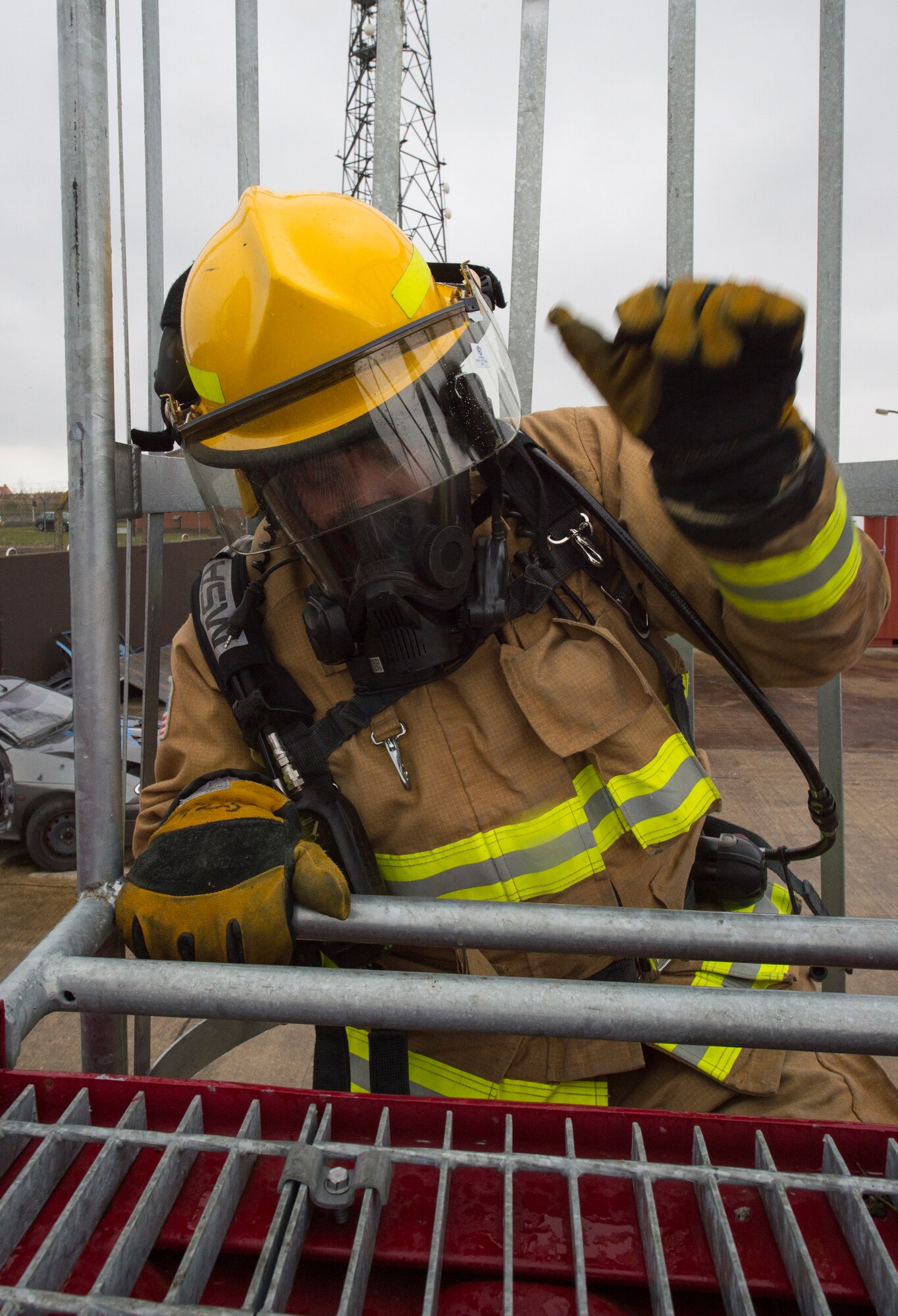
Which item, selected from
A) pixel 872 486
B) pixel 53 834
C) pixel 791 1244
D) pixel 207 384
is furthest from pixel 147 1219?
pixel 53 834

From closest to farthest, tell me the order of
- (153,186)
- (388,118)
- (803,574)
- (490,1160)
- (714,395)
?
(490,1160)
(714,395)
(803,574)
(388,118)
(153,186)

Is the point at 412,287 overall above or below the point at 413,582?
above

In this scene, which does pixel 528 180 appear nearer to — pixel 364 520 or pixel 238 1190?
pixel 364 520

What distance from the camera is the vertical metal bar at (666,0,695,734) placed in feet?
5.56

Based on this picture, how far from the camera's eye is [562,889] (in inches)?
56.4

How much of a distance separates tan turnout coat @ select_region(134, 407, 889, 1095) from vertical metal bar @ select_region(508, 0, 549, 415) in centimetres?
60

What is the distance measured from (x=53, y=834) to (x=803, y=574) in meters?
4.56

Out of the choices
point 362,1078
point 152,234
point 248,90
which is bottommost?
point 362,1078

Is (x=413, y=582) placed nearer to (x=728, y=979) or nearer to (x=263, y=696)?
(x=263, y=696)

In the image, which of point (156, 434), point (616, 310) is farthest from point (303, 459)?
point (616, 310)

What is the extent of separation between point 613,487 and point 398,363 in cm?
47

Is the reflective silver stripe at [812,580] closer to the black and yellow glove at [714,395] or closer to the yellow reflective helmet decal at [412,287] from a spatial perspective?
the black and yellow glove at [714,395]

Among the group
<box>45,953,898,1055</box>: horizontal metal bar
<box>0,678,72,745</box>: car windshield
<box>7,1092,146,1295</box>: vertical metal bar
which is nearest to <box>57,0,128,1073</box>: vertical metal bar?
<box>45,953,898,1055</box>: horizontal metal bar

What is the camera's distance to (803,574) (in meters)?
1.19
